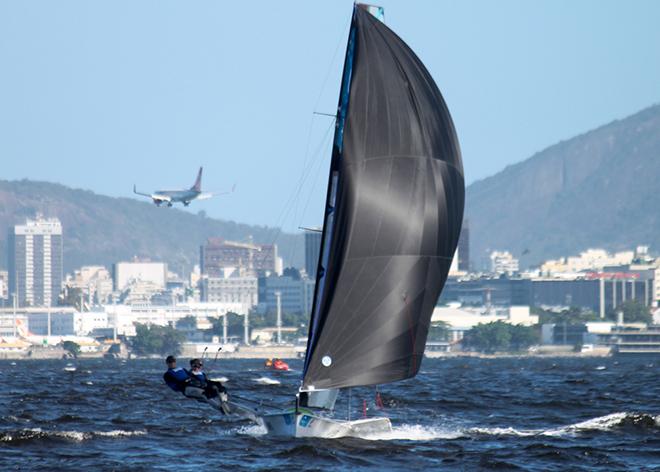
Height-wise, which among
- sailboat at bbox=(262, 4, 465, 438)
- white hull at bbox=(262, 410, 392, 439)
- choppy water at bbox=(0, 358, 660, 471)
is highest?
sailboat at bbox=(262, 4, 465, 438)

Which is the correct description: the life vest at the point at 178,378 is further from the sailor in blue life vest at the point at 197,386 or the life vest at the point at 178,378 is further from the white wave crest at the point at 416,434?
the white wave crest at the point at 416,434

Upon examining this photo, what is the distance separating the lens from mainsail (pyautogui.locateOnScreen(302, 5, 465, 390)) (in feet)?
110

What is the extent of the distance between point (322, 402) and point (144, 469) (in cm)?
533

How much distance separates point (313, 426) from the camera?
113 feet

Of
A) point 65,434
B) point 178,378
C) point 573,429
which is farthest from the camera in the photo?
point 573,429

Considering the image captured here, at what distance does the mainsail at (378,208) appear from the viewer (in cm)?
3350

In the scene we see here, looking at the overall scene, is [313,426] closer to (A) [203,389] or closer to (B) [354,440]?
(B) [354,440]

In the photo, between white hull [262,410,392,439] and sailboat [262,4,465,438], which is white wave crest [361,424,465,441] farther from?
sailboat [262,4,465,438]

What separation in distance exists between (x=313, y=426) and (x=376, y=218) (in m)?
4.51

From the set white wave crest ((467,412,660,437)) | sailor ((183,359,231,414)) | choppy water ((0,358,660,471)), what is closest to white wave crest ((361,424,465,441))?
choppy water ((0,358,660,471))

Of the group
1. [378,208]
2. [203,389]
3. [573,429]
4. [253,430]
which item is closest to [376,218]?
[378,208]

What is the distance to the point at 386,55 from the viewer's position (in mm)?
33625

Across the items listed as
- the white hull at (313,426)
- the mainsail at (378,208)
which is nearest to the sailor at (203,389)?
the white hull at (313,426)

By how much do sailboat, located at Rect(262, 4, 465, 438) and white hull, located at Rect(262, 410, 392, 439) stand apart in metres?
0.03
